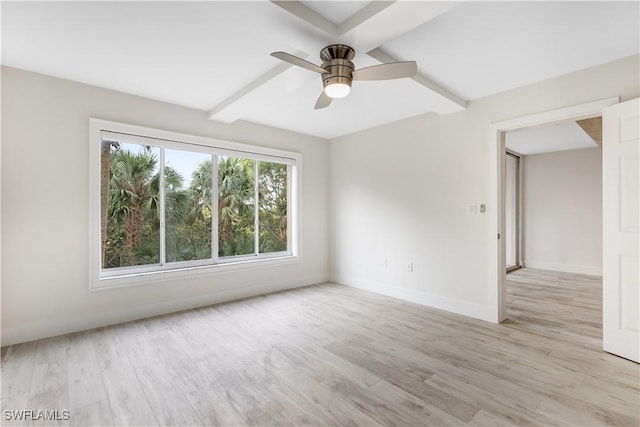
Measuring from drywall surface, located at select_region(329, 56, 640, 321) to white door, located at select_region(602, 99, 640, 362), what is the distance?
1.05 feet

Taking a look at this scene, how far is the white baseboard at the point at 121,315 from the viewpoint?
268cm

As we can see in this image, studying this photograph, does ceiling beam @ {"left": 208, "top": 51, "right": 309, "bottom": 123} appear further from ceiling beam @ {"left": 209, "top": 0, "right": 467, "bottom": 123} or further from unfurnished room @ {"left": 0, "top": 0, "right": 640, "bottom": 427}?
ceiling beam @ {"left": 209, "top": 0, "right": 467, "bottom": 123}

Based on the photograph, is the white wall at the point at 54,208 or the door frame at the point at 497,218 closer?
the white wall at the point at 54,208

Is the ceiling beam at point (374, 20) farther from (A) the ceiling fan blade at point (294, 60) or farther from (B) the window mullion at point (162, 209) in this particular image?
(B) the window mullion at point (162, 209)

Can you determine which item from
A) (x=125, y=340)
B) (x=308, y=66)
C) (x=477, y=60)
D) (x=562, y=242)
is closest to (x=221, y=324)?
(x=125, y=340)

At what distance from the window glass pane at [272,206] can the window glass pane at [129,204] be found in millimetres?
1489

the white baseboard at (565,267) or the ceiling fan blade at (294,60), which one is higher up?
the ceiling fan blade at (294,60)

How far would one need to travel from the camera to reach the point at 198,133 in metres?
3.74

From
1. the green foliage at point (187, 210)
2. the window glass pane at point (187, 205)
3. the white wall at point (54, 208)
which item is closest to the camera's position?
the white wall at point (54, 208)

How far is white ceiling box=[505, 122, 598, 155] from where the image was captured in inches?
175

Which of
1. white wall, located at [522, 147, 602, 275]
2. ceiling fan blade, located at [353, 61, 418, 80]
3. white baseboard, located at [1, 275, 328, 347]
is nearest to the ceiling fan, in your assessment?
ceiling fan blade, located at [353, 61, 418, 80]

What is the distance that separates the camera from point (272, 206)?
15.5 feet
